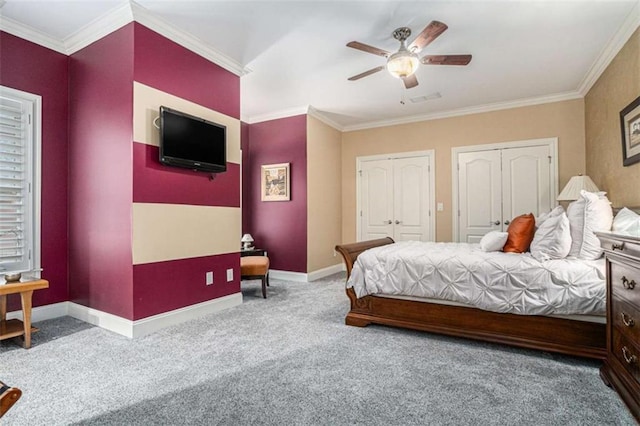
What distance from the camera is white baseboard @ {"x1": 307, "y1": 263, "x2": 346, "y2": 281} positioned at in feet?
16.9

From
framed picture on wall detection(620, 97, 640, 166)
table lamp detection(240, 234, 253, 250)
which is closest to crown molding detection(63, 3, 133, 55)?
table lamp detection(240, 234, 253, 250)

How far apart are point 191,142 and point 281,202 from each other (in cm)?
239

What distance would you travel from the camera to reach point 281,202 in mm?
5340

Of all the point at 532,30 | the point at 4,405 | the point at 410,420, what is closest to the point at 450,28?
the point at 532,30

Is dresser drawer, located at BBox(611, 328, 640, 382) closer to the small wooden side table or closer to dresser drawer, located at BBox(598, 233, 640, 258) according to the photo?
dresser drawer, located at BBox(598, 233, 640, 258)

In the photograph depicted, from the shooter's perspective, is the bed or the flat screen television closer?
the bed

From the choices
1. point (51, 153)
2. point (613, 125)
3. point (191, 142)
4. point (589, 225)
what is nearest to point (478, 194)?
point (613, 125)

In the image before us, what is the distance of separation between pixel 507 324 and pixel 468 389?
0.81 metres

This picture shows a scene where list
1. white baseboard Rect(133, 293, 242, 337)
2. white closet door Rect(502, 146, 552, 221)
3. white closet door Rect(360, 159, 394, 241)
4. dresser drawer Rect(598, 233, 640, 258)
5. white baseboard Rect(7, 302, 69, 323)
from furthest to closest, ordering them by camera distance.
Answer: white closet door Rect(360, 159, 394, 241) < white closet door Rect(502, 146, 552, 221) < white baseboard Rect(7, 302, 69, 323) < white baseboard Rect(133, 293, 242, 337) < dresser drawer Rect(598, 233, 640, 258)

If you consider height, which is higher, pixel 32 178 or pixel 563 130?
pixel 563 130

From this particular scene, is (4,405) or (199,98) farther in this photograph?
(199,98)

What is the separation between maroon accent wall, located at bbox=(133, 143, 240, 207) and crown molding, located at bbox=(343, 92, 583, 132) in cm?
310

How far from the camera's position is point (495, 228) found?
4.93m

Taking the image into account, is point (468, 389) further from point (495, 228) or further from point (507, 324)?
point (495, 228)
